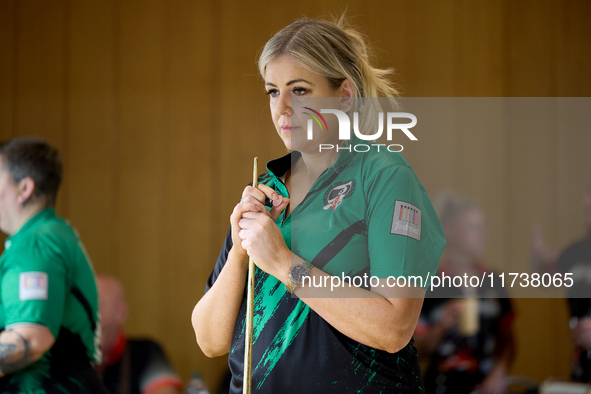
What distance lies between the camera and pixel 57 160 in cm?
202

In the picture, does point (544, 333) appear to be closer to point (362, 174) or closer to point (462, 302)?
point (462, 302)

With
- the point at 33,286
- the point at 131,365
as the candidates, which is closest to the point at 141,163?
the point at 131,365

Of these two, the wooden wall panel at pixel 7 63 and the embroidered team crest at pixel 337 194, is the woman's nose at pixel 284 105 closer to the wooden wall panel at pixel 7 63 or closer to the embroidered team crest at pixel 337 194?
the embroidered team crest at pixel 337 194

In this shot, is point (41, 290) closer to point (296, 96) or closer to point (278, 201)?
point (278, 201)

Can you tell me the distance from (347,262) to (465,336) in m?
1.80

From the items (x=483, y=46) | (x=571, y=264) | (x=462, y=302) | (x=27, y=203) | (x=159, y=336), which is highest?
(x=483, y=46)

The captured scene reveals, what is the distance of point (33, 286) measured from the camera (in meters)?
1.70

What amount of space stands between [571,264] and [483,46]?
66.7 inches

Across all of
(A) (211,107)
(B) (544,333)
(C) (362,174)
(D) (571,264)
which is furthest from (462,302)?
(A) (211,107)

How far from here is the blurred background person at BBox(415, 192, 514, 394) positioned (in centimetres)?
261

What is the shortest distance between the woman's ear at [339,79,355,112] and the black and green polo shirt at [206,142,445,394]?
0.34 feet

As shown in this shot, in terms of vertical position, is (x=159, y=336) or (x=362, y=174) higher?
(x=362, y=174)

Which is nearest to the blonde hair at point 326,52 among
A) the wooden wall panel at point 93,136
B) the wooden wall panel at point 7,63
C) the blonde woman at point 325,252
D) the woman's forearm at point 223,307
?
the blonde woman at point 325,252

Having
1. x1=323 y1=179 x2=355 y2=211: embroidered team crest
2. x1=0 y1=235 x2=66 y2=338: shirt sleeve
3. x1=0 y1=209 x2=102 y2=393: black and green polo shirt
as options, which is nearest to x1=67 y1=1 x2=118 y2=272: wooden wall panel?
x1=0 y1=209 x2=102 y2=393: black and green polo shirt
